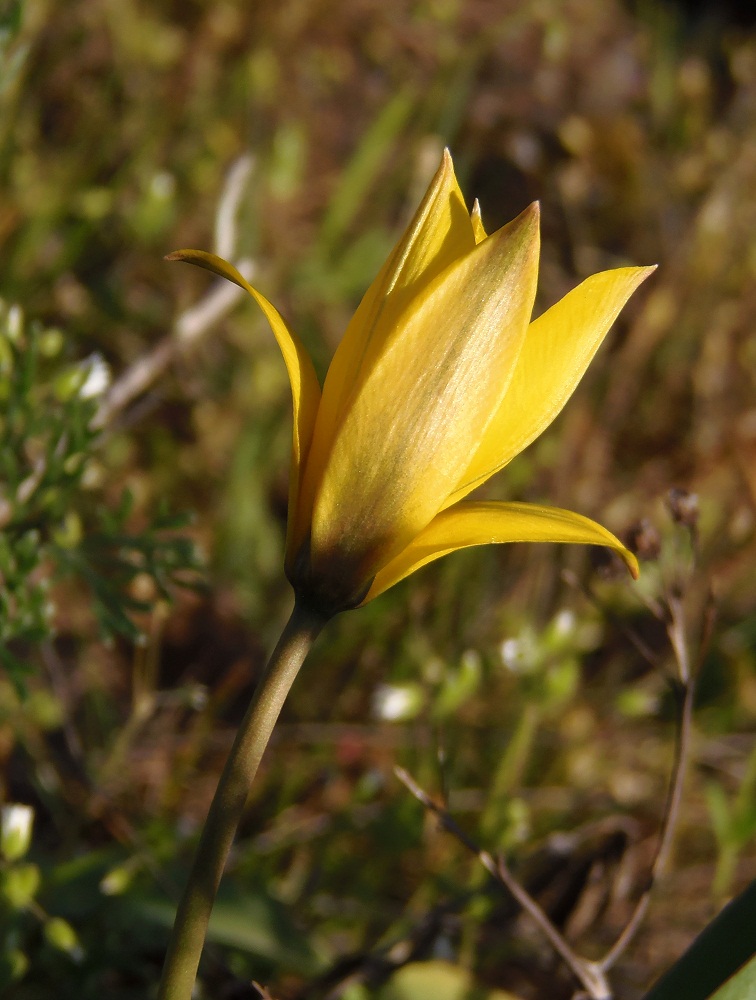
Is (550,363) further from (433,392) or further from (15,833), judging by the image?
(15,833)

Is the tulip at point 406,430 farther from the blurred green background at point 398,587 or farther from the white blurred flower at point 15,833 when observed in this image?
the white blurred flower at point 15,833

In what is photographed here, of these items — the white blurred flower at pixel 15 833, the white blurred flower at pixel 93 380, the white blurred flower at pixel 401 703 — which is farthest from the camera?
the white blurred flower at pixel 401 703

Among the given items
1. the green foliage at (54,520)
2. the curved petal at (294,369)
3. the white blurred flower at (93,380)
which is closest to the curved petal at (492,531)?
the curved petal at (294,369)

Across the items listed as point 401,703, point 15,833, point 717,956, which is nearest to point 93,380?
point 15,833

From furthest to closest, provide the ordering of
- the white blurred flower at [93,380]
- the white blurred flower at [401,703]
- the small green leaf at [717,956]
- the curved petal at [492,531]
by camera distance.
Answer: the white blurred flower at [401,703] < the white blurred flower at [93,380] < the small green leaf at [717,956] < the curved petal at [492,531]

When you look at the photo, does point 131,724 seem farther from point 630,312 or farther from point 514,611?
point 630,312

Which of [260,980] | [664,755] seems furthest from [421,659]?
[664,755]
